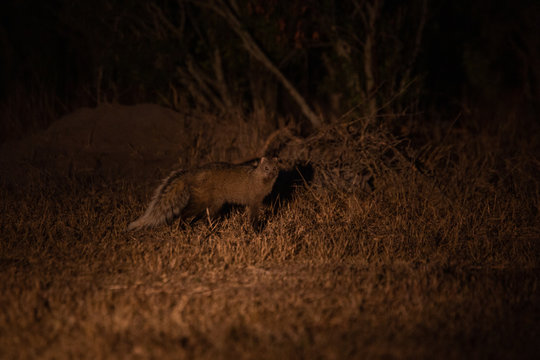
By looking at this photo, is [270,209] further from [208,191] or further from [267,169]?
[208,191]

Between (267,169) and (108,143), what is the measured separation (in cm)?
430

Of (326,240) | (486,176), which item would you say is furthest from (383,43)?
(326,240)

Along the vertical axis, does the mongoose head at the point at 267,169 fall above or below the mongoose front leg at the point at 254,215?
above

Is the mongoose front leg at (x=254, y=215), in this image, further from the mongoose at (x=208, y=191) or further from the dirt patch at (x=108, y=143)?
the dirt patch at (x=108, y=143)

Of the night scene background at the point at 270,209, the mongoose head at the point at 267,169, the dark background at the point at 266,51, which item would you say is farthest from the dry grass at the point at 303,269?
the dark background at the point at 266,51

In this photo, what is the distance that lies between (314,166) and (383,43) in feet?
9.95

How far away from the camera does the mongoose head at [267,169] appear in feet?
19.6

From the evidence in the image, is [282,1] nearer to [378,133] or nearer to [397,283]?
[378,133]

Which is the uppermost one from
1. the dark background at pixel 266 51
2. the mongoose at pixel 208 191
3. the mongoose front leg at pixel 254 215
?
the dark background at pixel 266 51

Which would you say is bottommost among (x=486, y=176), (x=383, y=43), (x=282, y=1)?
(x=486, y=176)

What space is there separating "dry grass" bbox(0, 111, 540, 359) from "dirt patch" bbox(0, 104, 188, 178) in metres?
0.85

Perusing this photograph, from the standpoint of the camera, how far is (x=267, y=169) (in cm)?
596

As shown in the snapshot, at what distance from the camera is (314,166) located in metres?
7.47

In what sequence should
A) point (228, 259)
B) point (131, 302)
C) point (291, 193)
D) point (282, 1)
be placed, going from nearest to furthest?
point (131, 302) → point (228, 259) → point (291, 193) → point (282, 1)
